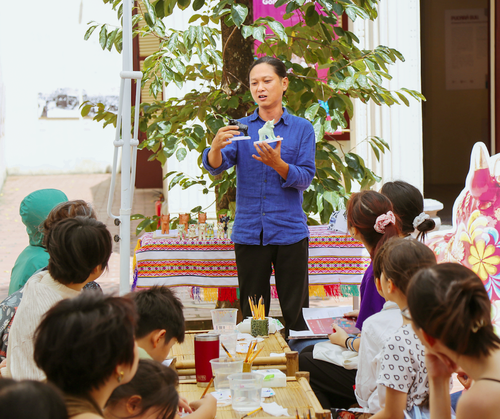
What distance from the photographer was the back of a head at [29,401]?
37.9 inches

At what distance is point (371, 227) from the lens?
101 inches

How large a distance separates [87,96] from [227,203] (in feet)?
31.2

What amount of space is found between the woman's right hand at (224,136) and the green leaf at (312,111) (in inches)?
31.9

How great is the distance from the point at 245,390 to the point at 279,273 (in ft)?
4.90

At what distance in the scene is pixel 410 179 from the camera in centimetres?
661

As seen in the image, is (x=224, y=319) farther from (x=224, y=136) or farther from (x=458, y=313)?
(x=458, y=313)

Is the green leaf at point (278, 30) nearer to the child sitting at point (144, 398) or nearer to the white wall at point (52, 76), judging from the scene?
the child sitting at point (144, 398)

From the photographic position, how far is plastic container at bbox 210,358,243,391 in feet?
6.39

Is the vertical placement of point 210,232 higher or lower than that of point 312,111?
lower

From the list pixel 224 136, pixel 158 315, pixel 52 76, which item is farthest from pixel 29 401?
pixel 52 76

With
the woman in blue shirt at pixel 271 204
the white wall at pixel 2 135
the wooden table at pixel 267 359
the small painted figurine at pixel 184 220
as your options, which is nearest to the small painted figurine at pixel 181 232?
the small painted figurine at pixel 184 220

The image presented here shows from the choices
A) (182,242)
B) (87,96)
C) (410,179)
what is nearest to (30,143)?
(87,96)

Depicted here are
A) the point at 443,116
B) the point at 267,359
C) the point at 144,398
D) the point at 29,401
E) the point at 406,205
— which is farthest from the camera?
A: the point at 443,116

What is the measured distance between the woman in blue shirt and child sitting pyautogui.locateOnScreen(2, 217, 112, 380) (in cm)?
122
